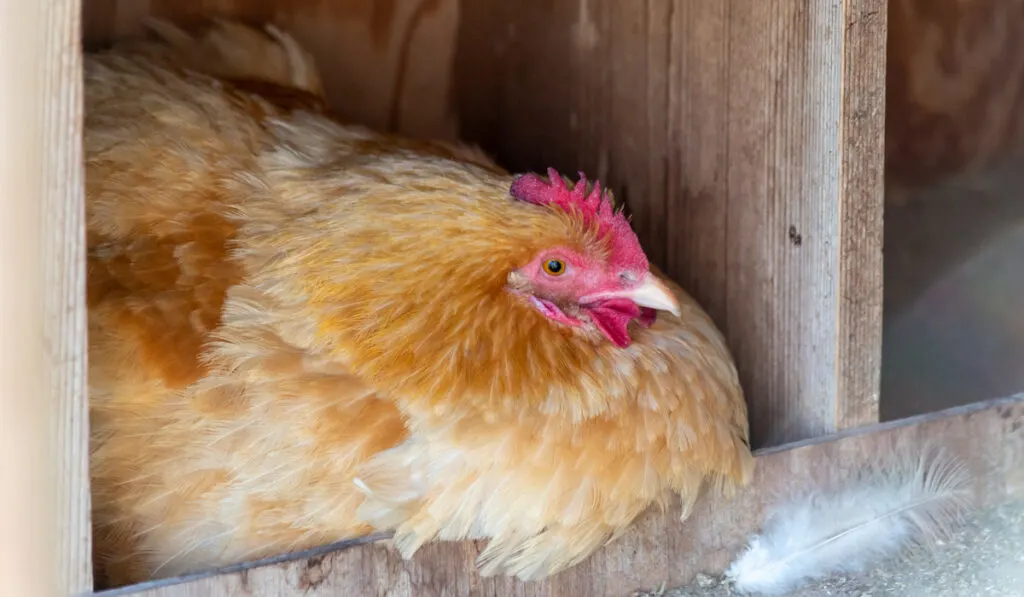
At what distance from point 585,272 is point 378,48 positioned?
1.22m

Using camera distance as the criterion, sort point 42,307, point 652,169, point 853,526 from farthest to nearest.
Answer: point 652,169 → point 853,526 → point 42,307

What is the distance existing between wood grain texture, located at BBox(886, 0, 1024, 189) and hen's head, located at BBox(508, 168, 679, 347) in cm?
118

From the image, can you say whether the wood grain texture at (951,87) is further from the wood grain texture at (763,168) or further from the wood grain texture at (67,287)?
the wood grain texture at (67,287)

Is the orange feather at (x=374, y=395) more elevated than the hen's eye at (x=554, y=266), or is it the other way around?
the hen's eye at (x=554, y=266)

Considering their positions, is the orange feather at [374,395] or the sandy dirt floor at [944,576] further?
the sandy dirt floor at [944,576]

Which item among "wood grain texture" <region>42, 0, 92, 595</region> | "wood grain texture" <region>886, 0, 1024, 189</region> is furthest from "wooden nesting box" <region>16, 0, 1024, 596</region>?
"wood grain texture" <region>886, 0, 1024, 189</region>

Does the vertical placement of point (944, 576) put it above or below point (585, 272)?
below

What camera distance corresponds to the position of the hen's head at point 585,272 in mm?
1502

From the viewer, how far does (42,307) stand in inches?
46.6

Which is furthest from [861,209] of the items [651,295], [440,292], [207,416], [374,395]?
[207,416]

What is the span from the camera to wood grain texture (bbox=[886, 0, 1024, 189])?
7.76 feet

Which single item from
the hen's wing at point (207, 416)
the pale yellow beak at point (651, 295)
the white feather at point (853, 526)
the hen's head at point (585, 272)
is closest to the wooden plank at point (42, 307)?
the hen's wing at point (207, 416)

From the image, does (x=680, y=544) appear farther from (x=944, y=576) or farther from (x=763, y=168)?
(x=763, y=168)

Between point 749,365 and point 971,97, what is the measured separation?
1.13 meters
